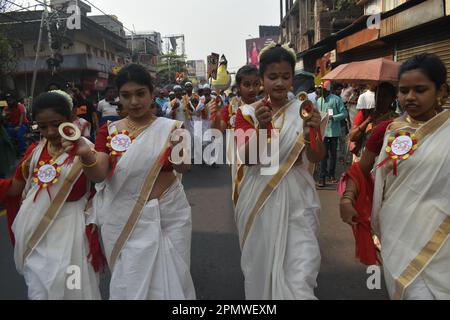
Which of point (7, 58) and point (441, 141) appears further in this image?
point (7, 58)

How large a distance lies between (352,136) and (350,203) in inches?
88.8

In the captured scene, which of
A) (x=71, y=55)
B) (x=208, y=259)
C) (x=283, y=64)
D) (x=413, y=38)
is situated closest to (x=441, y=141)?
(x=283, y=64)

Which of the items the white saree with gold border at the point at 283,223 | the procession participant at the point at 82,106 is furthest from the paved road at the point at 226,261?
the procession participant at the point at 82,106

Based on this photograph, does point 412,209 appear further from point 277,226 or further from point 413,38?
point 413,38

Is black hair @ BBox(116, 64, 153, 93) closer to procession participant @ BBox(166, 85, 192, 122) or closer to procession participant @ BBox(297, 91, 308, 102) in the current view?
procession participant @ BBox(297, 91, 308, 102)

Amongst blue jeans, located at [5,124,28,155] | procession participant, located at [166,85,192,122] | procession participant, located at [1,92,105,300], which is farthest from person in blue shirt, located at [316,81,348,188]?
blue jeans, located at [5,124,28,155]

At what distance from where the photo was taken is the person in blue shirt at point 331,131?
7176 millimetres

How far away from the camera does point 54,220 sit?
8.09ft

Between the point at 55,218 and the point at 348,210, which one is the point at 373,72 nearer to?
the point at 348,210

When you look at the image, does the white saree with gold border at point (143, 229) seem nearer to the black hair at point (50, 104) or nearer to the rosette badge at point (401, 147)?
the black hair at point (50, 104)

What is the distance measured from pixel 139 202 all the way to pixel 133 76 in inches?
27.6

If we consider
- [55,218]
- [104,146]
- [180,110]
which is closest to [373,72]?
[104,146]
